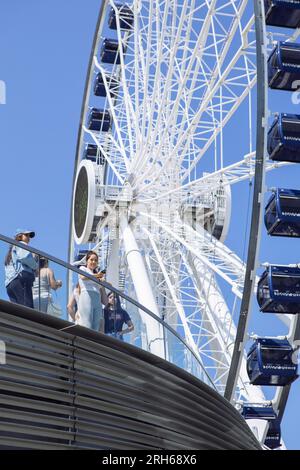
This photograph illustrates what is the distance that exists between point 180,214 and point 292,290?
5.39m

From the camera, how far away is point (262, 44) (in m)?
18.8

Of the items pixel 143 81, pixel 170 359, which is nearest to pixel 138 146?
pixel 143 81

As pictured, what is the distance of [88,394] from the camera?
10.1 m

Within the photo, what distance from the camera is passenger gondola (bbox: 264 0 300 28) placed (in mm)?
19141

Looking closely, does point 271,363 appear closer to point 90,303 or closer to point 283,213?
point 283,213

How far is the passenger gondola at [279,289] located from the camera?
18953 mm

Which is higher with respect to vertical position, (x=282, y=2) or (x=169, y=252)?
(x=282, y=2)

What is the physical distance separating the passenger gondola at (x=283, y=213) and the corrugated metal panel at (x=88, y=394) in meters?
7.38

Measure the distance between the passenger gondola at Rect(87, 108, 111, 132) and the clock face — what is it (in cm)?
419

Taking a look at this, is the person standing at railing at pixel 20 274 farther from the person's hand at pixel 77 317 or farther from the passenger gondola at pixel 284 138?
the passenger gondola at pixel 284 138

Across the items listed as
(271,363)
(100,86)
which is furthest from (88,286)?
(100,86)

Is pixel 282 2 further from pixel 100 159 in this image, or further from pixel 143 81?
pixel 100 159

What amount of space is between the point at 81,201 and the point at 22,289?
1629 cm
